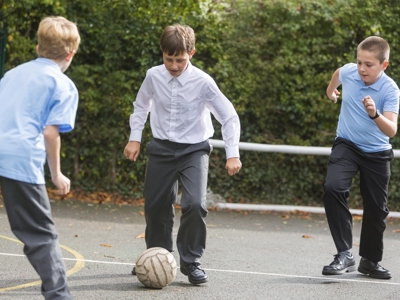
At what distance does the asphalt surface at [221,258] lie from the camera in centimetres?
591

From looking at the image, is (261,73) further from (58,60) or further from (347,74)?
(58,60)

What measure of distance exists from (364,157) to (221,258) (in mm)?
1755

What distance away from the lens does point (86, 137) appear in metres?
12.2

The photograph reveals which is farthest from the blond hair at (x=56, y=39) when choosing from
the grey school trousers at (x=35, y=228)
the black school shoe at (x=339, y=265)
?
the black school shoe at (x=339, y=265)

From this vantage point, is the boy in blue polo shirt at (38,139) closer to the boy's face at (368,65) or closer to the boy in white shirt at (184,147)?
the boy in white shirt at (184,147)

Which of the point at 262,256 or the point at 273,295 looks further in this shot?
the point at 262,256

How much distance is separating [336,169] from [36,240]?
9.73 ft

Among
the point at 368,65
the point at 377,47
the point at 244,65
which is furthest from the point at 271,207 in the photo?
the point at 377,47

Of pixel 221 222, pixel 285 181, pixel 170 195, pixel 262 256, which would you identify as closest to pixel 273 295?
pixel 170 195

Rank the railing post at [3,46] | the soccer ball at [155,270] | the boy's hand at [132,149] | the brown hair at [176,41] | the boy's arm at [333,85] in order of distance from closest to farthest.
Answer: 1. the soccer ball at [155,270]
2. the brown hair at [176,41]
3. the boy's hand at [132,149]
4. the boy's arm at [333,85]
5. the railing post at [3,46]

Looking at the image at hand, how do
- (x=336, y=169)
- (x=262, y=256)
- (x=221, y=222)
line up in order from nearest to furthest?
(x=336, y=169) < (x=262, y=256) < (x=221, y=222)

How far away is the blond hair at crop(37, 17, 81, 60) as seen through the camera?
449 cm

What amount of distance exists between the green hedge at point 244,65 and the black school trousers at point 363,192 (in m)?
4.99

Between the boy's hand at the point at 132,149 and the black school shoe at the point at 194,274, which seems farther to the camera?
the boy's hand at the point at 132,149
